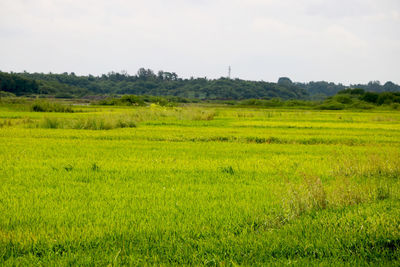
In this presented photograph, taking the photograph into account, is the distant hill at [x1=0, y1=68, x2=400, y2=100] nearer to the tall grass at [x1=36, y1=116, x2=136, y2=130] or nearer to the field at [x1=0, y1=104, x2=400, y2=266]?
the tall grass at [x1=36, y1=116, x2=136, y2=130]

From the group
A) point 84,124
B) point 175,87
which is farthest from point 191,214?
point 175,87

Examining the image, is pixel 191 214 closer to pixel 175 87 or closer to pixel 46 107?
pixel 46 107

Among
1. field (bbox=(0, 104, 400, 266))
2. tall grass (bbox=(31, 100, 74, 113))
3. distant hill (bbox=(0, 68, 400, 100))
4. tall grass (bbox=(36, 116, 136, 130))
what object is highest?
distant hill (bbox=(0, 68, 400, 100))

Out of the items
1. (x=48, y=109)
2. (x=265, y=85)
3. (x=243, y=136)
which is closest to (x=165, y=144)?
(x=243, y=136)

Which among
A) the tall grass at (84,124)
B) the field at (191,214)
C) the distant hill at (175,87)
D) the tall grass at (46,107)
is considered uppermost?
the distant hill at (175,87)

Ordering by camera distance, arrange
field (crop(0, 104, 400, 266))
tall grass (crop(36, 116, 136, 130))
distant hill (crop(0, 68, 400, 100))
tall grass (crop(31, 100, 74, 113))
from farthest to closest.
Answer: distant hill (crop(0, 68, 400, 100)), tall grass (crop(31, 100, 74, 113)), tall grass (crop(36, 116, 136, 130)), field (crop(0, 104, 400, 266))

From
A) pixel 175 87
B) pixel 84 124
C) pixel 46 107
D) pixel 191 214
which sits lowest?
Answer: pixel 191 214

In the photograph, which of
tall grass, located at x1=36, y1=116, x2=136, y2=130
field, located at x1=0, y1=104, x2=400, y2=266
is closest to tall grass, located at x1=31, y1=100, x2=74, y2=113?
tall grass, located at x1=36, y1=116, x2=136, y2=130

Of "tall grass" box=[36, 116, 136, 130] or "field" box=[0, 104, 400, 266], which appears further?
"tall grass" box=[36, 116, 136, 130]

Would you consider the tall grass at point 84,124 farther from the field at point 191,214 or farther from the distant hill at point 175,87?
the distant hill at point 175,87

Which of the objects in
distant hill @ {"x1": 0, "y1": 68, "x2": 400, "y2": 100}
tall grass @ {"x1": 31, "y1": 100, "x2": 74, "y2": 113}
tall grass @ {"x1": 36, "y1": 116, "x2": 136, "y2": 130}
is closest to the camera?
tall grass @ {"x1": 36, "y1": 116, "x2": 136, "y2": 130}

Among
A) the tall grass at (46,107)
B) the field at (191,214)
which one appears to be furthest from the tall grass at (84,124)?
the tall grass at (46,107)

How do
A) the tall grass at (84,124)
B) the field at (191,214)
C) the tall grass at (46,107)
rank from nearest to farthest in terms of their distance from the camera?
the field at (191,214) → the tall grass at (84,124) → the tall grass at (46,107)

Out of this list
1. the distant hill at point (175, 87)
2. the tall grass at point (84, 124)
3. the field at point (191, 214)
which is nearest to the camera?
the field at point (191, 214)
